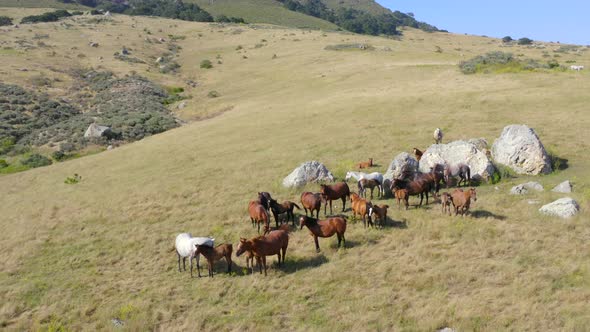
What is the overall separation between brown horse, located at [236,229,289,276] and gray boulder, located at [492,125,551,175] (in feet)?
47.2

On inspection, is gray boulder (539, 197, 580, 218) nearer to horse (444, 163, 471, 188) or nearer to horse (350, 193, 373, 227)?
horse (444, 163, 471, 188)

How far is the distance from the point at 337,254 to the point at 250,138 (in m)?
22.0

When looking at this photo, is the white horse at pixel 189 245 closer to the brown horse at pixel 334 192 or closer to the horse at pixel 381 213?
the brown horse at pixel 334 192

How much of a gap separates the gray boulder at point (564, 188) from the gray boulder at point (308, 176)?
34.7 feet

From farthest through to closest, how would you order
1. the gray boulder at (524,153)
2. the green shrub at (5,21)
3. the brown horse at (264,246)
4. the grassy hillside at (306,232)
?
1. the green shrub at (5,21)
2. the gray boulder at (524,153)
3. the brown horse at (264,246)
4. the grassy hillside at (306,232)

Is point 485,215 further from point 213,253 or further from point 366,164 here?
point 213,253

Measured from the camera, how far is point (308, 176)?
2302cm

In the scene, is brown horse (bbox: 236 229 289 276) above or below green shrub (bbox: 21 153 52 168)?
above

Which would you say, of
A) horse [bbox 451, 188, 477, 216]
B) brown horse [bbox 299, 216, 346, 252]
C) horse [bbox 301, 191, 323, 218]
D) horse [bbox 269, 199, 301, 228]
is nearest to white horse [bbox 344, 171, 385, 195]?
horse [bbox 301, 191, 323, 218]

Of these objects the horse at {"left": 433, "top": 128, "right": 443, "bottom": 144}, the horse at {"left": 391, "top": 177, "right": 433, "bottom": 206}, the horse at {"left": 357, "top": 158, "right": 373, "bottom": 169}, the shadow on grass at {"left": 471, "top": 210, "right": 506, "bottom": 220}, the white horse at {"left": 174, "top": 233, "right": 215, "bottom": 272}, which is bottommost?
the white horse at {"left": 174, "top": 233, "right": 215, "bottom": 272}

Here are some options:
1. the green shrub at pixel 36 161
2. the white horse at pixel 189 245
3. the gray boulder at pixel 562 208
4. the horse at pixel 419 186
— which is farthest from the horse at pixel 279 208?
the green shrub at pixel 36 161

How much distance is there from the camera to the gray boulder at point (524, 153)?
71.8 ft

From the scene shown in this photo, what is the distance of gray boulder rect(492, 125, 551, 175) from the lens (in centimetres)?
2188

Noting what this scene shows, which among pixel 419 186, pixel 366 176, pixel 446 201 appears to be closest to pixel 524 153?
pixel 419 186
